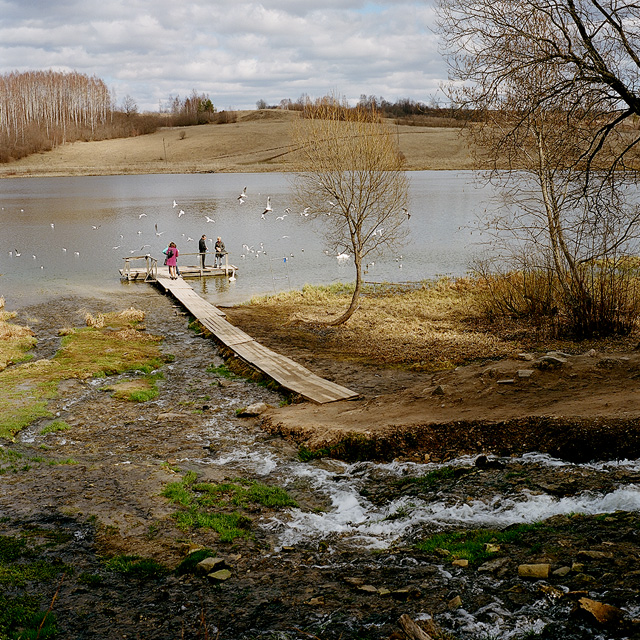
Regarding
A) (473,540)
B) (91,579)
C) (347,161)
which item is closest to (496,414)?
(473,540)

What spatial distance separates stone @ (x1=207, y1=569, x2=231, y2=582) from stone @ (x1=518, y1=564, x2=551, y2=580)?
3.32 meters

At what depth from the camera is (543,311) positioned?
2211cm

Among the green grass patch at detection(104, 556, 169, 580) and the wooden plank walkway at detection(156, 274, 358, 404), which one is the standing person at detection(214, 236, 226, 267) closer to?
the wooden plank walkway at detection(156, 274, 358, 404)

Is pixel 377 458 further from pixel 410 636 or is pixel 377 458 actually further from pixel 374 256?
pixel 374 256

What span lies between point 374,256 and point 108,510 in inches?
1318

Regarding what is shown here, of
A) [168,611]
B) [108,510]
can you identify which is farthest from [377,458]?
[168,611]

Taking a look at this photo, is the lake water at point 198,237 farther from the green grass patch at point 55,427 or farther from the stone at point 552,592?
the stone at point 552,592

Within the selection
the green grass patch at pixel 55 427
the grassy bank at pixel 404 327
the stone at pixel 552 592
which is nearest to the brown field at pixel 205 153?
the grassy bank at pixel 404 327

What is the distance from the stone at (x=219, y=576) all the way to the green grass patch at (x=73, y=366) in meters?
7.23

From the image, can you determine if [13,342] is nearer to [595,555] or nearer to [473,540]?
[473,540]

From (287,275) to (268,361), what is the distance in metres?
18.2

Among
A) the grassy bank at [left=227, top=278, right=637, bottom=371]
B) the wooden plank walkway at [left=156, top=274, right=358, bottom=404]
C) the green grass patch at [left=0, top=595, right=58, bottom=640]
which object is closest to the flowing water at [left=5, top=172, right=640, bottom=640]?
the wooden plank walkway at [left=156, top=274, right=358, bottom=404]

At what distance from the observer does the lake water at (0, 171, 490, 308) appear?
34969 millimetres

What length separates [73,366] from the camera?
1848 centimetres
